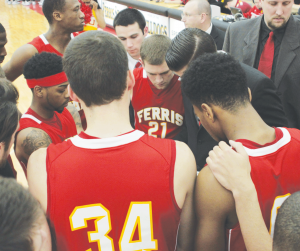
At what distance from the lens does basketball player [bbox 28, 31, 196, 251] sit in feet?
3.77

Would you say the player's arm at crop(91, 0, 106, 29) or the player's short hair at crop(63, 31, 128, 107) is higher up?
the player's short hair at crop(63, 31, 128, 107)

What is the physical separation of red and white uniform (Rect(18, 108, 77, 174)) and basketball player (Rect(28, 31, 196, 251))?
1031 mm

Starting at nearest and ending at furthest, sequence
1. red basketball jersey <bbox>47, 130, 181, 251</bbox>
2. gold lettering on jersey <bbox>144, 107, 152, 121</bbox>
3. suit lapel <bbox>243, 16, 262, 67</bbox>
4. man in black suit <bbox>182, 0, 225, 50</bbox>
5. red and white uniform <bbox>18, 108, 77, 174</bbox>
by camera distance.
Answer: red basketball jersey <bbox>47, 130, 181, 251</bbox> → red and white uniform <bbox>18, 108, 77, 174</bbox> → gold lettering on jersey <bbox>144, 107, 152, 121</bbox> → suit lapel <bbox>243, 16, 262, 67</bbox> → man in black suit <bbox>182, 0, 225, 50</bbox>

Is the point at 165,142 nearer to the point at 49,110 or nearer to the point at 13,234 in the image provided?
the point at 13,234

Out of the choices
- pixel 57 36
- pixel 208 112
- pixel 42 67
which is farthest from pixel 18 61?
pixel 208 112

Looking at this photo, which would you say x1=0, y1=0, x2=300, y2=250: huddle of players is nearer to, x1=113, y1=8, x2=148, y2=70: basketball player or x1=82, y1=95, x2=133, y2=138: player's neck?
x1=82, y1=95, x2=133, y2=138: player's neck

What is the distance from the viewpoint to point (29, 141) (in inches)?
77.8

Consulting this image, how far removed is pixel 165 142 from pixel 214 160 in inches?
9.9

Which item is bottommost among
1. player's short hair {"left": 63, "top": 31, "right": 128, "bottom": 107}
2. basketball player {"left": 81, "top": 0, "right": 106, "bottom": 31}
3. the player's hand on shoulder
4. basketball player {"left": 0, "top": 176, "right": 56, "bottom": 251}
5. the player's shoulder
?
basketball player {"left": 81, "top": 0, "right": 106, "bottom": 31}

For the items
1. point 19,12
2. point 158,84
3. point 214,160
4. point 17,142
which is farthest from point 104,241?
point 19,12

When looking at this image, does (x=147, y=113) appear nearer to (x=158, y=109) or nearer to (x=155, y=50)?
(x=158, y=109)

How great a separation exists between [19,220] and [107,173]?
42cm

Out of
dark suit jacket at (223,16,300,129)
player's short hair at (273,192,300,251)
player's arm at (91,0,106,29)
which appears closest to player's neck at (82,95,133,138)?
player's short hair at (273,192,300,251)

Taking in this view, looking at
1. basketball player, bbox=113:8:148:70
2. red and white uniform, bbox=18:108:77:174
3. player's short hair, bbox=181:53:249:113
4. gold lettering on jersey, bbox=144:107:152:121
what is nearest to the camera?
player's short hair, bbox=181:53:249:113
